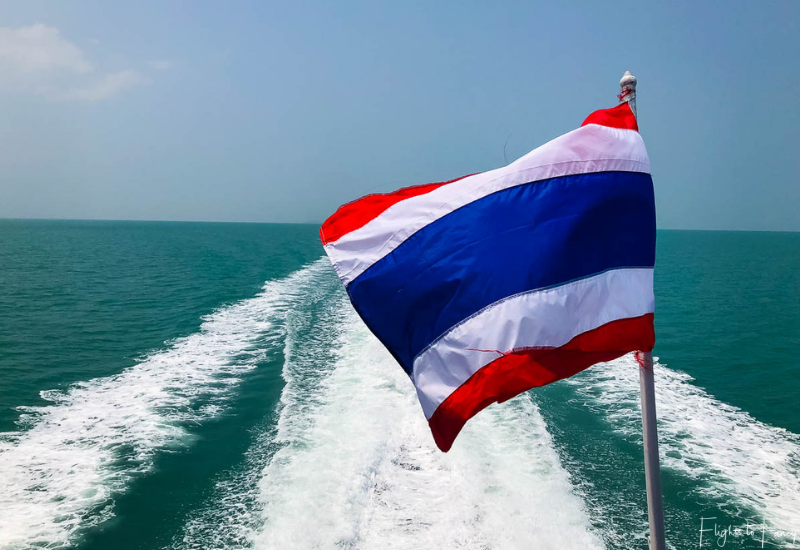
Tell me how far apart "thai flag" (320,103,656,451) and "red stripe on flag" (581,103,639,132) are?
A: 0.03ft

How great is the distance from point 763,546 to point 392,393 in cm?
783

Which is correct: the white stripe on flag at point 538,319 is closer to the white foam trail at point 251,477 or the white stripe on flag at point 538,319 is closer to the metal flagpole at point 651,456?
the metal flagpole at point 651,456

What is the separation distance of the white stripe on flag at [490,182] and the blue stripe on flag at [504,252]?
0.07 metres

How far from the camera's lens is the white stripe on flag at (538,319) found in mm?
3627

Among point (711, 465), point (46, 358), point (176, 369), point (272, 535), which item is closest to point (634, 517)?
point (711, 465)

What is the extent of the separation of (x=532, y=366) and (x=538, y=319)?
0.34 metres

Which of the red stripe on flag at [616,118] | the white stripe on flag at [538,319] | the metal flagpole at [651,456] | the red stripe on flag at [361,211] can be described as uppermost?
the red stripe on flag at [616,118]

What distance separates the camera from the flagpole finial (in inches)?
135

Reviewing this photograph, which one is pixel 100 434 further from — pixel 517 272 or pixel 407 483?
pixel 517 272

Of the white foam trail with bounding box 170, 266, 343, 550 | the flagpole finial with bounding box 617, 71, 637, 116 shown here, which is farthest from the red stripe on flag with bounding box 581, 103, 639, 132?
the white foam trail with bounding box 170, 266, 343, 550

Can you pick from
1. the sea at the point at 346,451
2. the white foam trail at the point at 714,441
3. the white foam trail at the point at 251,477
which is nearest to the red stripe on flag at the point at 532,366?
the sea at the point at 346,451

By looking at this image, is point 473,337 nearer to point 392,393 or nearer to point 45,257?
point 392,393

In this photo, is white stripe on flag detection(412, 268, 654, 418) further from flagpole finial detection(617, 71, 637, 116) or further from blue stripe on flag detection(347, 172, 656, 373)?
flagpole finial detection(617, 71, 637, 116)

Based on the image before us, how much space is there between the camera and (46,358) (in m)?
16.7
